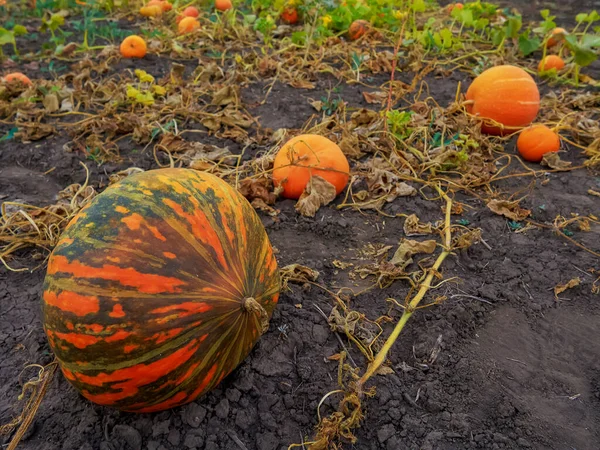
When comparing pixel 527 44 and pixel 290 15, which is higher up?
pixel 527 44

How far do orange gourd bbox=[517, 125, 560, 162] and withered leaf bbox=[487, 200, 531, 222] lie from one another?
2.72 feet

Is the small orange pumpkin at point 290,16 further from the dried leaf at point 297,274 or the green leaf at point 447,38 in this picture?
the dried leaf at point 297,274

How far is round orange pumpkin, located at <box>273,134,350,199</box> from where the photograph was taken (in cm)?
326

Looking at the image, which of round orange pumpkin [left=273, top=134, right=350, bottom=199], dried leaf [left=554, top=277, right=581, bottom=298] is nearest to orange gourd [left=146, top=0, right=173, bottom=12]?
round orange pumpkin [left=273, top=134, right=350, bottom=199]

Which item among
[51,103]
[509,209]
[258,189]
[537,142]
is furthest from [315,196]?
[51,103]

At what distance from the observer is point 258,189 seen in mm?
3367

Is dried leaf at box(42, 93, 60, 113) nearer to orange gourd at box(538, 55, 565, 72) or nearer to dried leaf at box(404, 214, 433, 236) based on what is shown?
dried leaf at box(404, 214, 433, 236)

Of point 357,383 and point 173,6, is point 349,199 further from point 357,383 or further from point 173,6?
point 173,6

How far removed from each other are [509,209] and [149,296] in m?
2.42

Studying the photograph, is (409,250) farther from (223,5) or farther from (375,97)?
(223,5)

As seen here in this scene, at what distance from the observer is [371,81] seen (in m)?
5.25

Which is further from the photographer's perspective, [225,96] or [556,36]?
[556,36]

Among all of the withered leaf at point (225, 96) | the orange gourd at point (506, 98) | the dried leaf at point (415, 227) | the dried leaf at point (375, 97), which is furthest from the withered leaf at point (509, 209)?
the withered leaf at point (225, 96)

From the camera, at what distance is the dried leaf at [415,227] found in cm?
304
